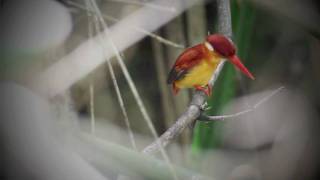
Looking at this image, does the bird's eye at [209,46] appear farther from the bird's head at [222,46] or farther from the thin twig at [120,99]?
the thin twig at [120,99]

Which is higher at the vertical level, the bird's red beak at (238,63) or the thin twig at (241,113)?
the bird's red beak at (238,63)

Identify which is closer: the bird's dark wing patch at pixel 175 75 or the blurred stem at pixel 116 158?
the blurred stem at pixel 116 158

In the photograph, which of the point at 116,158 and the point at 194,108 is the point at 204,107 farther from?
the point at 116,158

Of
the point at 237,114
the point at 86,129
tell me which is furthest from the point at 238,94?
the point at 86,129

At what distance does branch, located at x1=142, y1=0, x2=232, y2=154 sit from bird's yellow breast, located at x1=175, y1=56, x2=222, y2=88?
2cm

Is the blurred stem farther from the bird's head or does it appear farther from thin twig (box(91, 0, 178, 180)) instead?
the bird's head

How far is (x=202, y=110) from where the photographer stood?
31.1 inches

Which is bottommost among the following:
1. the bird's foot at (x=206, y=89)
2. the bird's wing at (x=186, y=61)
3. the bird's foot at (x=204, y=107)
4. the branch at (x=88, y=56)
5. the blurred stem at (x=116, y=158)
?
the blurred stem at (x=116, y=158)

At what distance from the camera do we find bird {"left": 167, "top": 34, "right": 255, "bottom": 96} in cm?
75

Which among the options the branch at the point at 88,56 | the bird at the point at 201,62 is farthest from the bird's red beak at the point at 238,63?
the branch at the point at 88,56

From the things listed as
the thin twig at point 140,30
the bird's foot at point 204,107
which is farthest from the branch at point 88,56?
the bird's foot at point 204,107

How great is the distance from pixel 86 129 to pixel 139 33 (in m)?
0.14

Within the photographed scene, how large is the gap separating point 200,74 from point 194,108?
0.05 m

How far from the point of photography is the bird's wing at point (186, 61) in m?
0.75
